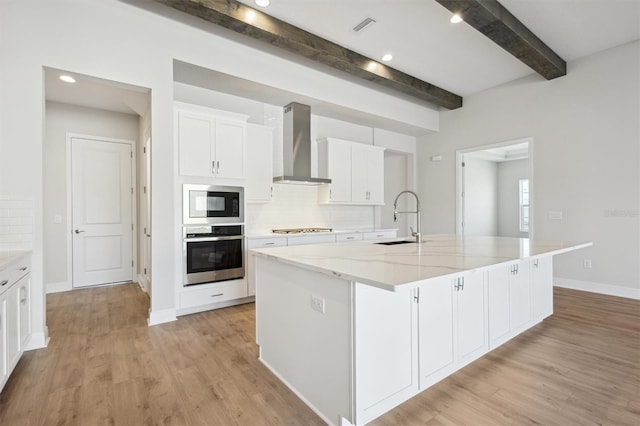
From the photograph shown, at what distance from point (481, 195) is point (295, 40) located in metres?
7.29

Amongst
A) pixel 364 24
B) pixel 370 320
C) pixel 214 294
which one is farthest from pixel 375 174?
pixel 370 320

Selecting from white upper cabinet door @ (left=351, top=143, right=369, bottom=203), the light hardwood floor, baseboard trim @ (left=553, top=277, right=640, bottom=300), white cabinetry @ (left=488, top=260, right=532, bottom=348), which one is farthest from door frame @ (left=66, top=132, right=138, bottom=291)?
baseboard trim @ (left=553, top=277, right=640, bottom=300)

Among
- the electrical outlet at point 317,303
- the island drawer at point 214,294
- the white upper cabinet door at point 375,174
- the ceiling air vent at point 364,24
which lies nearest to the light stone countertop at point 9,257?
the island drawer at point 214,294

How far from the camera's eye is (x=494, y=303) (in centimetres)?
245

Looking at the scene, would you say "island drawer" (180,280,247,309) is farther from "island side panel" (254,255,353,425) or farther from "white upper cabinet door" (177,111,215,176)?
"island side panel" (254,255,353,425)

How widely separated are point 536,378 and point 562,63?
4346mm

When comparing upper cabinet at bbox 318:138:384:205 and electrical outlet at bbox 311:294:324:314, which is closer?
electrical outlet at bbox 311:294:324:314

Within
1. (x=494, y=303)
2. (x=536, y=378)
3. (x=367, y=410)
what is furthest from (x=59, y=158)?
(x=536, y=378)

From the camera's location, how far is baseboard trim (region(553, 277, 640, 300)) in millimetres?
3953

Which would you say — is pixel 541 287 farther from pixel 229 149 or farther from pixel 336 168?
pixel 229 149

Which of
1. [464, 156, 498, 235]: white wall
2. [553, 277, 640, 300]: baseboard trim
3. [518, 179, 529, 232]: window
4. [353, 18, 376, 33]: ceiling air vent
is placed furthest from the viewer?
[518, 179, 529, 232]: window

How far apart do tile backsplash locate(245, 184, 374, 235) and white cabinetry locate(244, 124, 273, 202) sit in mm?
333

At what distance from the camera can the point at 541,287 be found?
3076mm

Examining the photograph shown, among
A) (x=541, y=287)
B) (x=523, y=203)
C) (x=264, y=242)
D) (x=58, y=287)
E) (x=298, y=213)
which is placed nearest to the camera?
(x=541, y=287)
